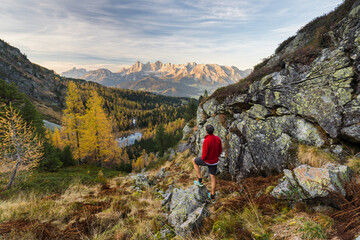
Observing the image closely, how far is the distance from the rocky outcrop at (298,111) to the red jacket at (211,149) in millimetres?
4149

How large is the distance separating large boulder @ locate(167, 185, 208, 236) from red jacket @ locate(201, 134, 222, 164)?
1393mm

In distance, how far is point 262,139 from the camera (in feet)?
29.2

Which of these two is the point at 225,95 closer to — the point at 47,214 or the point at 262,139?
the point at 262,139

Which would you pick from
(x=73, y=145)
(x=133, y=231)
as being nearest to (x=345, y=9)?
(x=133, y=231)

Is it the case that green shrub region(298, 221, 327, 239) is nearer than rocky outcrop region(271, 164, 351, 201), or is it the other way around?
green shrub region(298, 221, 327, 239)

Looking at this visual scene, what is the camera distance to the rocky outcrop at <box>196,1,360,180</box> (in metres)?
6.76

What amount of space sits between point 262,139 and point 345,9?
45.1 feet

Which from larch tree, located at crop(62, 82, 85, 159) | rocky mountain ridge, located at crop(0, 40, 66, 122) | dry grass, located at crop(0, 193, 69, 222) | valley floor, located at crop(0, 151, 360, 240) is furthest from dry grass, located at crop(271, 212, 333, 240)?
rocky mountain ridge, located at crop(0, 40, 66, 122)

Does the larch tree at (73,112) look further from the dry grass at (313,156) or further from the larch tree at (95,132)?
the dry grass at (313,156)

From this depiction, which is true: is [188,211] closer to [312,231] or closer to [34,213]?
[312,231]

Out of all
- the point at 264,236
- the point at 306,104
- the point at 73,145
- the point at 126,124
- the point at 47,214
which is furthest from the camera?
the point at 126,124

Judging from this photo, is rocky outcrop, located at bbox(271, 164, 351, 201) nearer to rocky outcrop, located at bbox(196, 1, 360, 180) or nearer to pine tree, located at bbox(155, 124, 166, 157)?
rocky outcrop, located at bbox(196, 1, 360, 180)

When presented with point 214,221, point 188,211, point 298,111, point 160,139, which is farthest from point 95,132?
point 298,111

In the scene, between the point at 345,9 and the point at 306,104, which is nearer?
the point at 306,104
